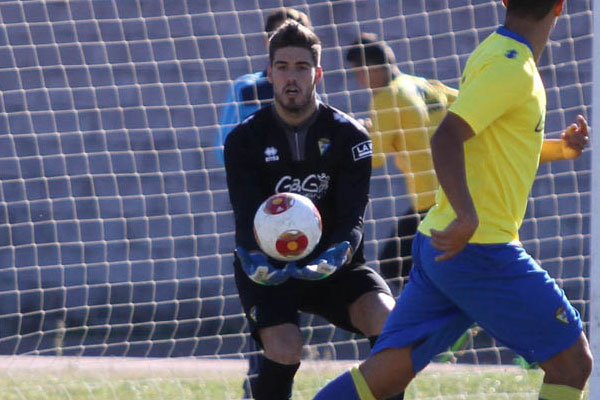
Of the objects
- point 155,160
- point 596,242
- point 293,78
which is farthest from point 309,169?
point 155,160

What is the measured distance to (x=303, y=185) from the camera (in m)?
4.93

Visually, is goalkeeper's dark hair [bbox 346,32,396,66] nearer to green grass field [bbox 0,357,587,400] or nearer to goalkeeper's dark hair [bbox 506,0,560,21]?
green grass field [bbox 0,357,587,400]

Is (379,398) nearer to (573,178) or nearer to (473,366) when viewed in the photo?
(473,366)

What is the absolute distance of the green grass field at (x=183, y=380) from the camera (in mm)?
6160

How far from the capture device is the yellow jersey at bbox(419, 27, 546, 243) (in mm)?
3512

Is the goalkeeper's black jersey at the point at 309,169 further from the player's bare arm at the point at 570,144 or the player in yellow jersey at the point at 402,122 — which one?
the player in yellow jersey at the point at 402,122

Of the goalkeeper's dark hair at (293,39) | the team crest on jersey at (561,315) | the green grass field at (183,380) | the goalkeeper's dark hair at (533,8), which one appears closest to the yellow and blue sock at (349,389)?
the team crest on jersey at (561,315)

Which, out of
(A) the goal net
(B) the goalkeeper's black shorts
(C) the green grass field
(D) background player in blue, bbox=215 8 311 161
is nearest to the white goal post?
(B) the goalkeeper's black shorts

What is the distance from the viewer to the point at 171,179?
8.57 m

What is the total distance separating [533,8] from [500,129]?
0.39m

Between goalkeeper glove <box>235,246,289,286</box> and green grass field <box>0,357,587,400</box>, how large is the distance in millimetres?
1553

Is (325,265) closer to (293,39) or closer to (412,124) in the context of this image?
(293,39)

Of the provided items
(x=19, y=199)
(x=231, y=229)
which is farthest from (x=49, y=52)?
(x=231, y=229)

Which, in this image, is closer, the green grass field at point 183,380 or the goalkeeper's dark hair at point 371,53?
the green grass field at point 183,380
